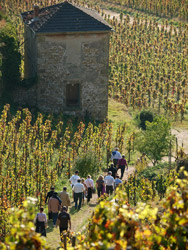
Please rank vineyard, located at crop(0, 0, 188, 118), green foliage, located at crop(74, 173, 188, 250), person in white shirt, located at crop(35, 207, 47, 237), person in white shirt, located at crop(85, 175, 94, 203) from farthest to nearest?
vineyard, located at crop(0, 0, 188, 118) → person in white shirt, located at crop(85, 175, 94, 203) → person in white shirt, located at crop(35, 207, 47, 237) → green foliage, located at crop(74, 173, 188, 250)

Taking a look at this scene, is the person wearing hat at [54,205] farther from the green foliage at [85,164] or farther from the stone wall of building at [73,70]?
the stone wall of building at [73,70]

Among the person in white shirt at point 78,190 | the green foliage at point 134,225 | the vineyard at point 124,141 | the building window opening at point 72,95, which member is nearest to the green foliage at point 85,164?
A: the vineyard at point 124,141

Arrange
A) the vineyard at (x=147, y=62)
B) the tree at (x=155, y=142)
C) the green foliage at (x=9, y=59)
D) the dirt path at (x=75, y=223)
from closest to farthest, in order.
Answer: the dirt path at (x=75, y=223), the tree at (x=155, y=142), the green foliage at (x=9, y=59), the vineyard at (x=147, y=62)

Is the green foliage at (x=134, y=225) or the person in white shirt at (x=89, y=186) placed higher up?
the green foliage at (x=134, y=225)

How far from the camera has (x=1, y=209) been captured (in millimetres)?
12773

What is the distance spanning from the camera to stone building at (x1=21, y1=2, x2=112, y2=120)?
23891 mm

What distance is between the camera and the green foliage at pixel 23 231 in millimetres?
5785

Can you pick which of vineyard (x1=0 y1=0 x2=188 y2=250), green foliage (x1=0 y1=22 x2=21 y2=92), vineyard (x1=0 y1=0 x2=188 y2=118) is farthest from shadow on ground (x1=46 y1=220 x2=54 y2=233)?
vineyard (x1=0 y1=0 x2=188 y2=118)

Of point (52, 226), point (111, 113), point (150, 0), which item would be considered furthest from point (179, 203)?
point (150, 0)

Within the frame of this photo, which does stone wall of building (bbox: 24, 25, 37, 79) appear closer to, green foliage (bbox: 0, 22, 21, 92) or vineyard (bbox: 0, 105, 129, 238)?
green foliage (bbox: 0, 22, 21, 92)

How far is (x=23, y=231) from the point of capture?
585 centimetres

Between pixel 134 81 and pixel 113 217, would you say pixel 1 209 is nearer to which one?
pixel 113 217

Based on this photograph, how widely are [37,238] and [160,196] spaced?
35.1 ft

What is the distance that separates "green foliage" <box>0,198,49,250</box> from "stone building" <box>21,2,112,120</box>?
59.8 feet
